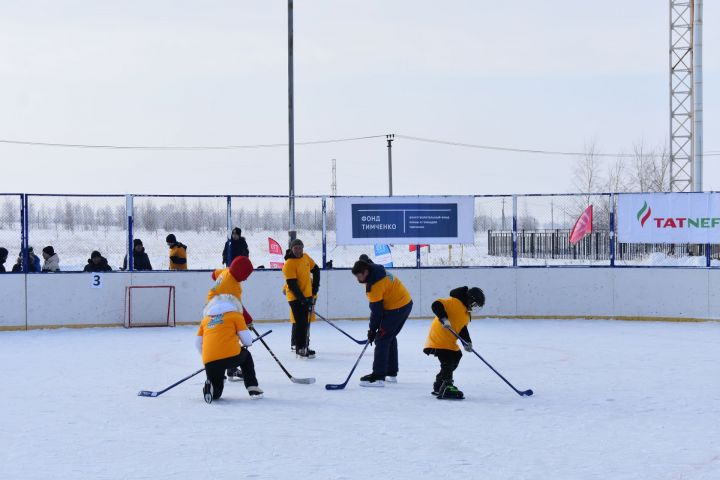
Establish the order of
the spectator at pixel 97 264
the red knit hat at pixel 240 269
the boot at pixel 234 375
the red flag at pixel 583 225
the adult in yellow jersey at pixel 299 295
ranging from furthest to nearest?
the red flag at pixel 583 225, the spectator at pixel 97 264, the adult in yellow jersey at pixel 299 295, the boot at pixel 234 375, the red knit hat at pixel 240 269

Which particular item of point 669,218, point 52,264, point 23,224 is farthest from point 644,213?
point 23,224

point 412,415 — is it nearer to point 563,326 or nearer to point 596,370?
point 596,370

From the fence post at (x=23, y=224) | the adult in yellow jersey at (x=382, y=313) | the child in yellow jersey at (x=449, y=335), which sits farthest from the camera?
the fence post at (x=23, y=224)

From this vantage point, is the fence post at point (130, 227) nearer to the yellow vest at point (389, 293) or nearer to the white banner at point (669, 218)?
the yellow vest at point (389, 293)

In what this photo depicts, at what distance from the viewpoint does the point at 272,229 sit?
2130 centimetres

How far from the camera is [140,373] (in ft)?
30.3

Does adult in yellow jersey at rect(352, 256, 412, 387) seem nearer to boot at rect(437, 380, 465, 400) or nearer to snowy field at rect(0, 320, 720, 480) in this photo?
snowy field at rect(0, 320, 720, 480)

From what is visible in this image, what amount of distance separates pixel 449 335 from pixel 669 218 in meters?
8.70

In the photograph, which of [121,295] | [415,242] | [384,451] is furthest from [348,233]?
[384,451]

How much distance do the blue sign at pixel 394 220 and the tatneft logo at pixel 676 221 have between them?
11.8ft

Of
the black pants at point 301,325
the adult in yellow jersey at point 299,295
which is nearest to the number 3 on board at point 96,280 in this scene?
the adult in yellow jersey at point 299,295

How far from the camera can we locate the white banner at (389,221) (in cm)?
1537

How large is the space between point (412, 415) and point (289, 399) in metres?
1.30

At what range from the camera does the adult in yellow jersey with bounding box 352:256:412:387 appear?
830cm
